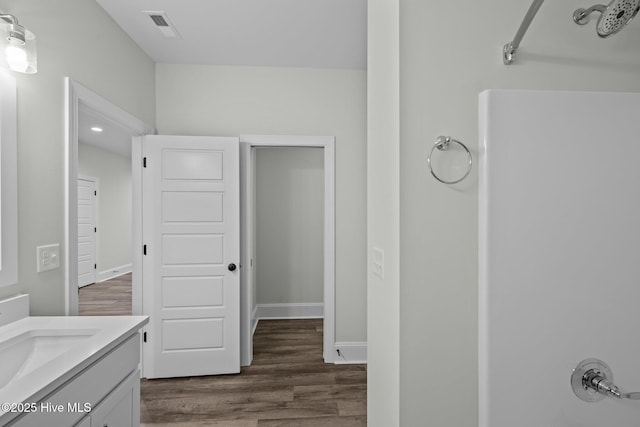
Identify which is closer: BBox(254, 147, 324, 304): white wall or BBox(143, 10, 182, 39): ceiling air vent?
BBox(143, 10, 182, 39): ceiling air vent

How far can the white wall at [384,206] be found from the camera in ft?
3.21

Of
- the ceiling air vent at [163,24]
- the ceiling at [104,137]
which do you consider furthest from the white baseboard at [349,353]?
the ceiling at [104,137]

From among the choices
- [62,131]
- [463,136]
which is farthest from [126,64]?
[463,136]

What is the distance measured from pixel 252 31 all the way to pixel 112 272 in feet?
19.9

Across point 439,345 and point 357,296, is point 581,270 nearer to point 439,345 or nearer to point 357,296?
point 439,345

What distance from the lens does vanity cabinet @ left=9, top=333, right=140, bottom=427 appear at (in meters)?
0.84

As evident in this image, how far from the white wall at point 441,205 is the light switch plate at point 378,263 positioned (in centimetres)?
21

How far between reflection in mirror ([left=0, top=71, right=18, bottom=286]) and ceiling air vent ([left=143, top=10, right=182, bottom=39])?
107 centimetres

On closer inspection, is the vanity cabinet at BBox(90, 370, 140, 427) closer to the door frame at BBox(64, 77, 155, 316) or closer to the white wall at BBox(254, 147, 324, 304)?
the door frame at BBox(64, 77, 155, 316)

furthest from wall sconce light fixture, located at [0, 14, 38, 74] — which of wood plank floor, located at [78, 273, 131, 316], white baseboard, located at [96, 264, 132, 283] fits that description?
white baseboard, located at [96, 264, 132, 283]

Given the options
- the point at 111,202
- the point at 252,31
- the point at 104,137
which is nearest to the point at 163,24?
the point at 252,31

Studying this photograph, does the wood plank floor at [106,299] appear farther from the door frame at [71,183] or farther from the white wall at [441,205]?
the white wall at [441,205]

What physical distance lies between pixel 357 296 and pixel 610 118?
7.56ft

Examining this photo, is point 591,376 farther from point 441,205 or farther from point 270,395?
point 270,395
